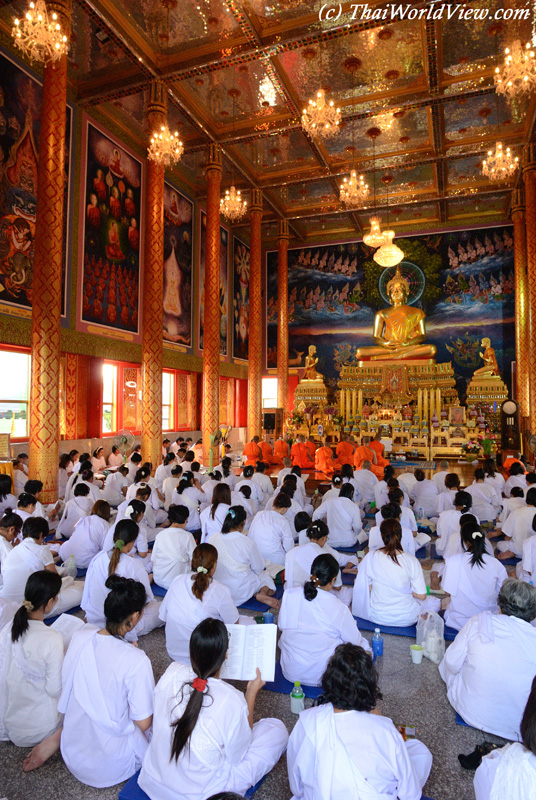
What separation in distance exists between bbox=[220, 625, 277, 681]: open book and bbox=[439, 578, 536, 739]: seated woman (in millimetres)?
989

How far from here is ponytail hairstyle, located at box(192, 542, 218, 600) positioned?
2.67 metres

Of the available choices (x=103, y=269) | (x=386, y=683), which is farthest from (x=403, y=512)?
(x=103, y=269)

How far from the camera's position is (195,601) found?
9.10 feet

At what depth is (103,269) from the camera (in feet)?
36.1

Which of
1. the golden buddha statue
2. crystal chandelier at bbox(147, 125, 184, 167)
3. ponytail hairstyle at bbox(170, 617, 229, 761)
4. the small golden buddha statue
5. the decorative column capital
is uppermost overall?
the decorative column capital

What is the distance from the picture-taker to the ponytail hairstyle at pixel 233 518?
3746 millimetres

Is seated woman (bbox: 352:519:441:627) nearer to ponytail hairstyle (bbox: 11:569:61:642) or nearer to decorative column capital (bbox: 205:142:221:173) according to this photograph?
ponytail hairstyle (bbox: 11:569:61:642)

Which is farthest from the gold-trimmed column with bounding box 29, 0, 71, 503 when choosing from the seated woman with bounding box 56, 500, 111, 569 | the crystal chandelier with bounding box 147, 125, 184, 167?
the seated woman with bounding box 56, 500, 111, 569

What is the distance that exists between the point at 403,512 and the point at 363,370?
10.8m

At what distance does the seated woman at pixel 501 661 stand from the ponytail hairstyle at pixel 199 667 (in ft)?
4.46

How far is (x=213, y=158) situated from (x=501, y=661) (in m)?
12.4

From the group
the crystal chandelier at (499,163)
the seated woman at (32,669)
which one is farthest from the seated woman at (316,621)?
the crystal chandelier at (499,163)

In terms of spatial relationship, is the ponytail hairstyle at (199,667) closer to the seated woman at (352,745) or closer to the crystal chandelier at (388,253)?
the seated woman at (352,745)

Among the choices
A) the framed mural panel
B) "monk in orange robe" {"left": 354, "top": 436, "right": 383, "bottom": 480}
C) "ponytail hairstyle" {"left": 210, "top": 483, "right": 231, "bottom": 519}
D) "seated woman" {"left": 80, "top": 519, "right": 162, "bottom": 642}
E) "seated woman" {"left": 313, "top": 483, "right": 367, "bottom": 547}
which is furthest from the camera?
the framed mural panel
